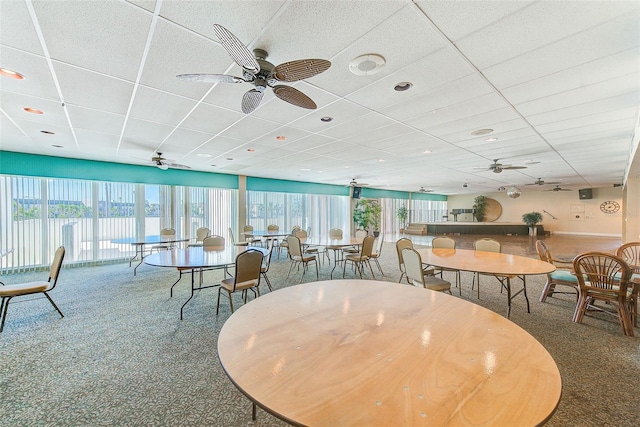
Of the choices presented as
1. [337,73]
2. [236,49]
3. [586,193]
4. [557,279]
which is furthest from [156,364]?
[586,193]

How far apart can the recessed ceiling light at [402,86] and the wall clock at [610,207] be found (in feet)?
57.7

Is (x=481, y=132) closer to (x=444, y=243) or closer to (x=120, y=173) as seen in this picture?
(x=444, y=243)

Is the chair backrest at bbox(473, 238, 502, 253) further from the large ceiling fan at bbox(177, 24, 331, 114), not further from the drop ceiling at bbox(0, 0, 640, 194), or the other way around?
the large ceiling fan at bbox(177, 24, 331, 114)

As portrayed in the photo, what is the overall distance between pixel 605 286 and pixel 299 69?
4165mm

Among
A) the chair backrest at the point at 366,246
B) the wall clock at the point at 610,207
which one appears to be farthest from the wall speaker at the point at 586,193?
the chair backrest at the point at 366,246

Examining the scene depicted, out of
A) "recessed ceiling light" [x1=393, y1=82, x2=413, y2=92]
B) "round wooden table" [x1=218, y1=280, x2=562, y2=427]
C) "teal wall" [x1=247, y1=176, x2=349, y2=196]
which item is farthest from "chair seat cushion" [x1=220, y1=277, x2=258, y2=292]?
"teal wall" [x1=247, y1=176, x2=349, y2=196]

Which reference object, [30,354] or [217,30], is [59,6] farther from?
[30,354]

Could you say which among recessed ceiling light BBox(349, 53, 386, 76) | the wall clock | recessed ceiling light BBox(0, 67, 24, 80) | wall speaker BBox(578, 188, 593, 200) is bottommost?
the wall clock

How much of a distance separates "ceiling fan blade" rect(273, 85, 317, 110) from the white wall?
1563cm

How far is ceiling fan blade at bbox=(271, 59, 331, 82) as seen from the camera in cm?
173

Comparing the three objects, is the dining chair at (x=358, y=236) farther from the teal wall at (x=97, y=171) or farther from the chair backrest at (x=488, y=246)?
the teal wall at (x=97, y=171)

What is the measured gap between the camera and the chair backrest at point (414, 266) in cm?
293

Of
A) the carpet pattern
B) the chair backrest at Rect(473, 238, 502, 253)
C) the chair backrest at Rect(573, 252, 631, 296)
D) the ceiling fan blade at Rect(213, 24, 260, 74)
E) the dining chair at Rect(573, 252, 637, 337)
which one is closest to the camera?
the ceiling fan blade at Rect(213, 24, 260, 74)

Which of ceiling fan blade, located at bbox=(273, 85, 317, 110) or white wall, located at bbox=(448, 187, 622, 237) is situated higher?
ceiling fan blade, located at bbox=(273, 85, 317, 110)
